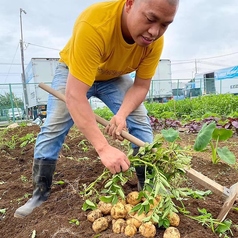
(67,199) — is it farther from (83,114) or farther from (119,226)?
(83,114)

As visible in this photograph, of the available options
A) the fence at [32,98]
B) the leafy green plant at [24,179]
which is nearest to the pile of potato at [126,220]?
the leafy green plant at [24,179]

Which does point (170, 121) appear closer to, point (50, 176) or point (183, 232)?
point (50, 176)

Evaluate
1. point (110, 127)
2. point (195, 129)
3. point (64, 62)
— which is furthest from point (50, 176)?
point (195, 129)

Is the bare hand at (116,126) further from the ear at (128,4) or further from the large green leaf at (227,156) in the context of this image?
the large green leaf at (227,156)

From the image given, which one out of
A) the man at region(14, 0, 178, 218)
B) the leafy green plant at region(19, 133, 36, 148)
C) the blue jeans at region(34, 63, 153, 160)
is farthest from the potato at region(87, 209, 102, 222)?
the leafy green plant at region(19, 133, 36, 148)

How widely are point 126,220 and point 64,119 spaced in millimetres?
983

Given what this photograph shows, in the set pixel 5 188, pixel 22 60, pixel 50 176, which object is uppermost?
pixel 22 60

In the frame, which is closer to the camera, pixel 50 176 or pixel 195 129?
pixel 50 176

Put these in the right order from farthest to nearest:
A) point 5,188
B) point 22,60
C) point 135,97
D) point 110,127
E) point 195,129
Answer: point 22,60
point 195,129
point 5,188
point 135,97
point 110,127

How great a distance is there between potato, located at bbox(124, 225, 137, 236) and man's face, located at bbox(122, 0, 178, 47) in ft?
3.61

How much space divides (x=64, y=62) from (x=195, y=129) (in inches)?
137

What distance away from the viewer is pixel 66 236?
67.5 inches

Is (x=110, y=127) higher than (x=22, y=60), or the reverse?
(x=22, y=60)

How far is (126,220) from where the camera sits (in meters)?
1.74
